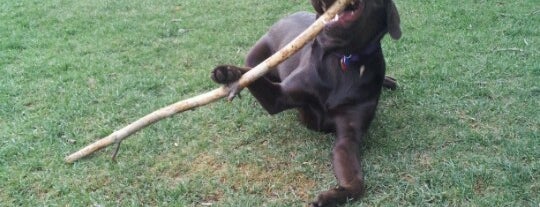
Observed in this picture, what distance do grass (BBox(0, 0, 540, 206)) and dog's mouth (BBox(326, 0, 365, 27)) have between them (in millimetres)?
802

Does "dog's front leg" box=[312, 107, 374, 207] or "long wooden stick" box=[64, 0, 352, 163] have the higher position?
"long wooden stick" box=[64, 0, 352, 163]

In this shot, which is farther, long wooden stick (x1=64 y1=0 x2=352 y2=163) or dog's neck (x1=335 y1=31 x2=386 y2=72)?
dog's neck (x1=335 y1=31 x2=386 y2=72)

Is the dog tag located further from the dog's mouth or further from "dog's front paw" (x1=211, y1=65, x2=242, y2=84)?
"dog's front paw" (x1=211, y1=65, x2=242, y2=84)

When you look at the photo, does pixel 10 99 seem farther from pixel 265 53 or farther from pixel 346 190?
pixel 346 190

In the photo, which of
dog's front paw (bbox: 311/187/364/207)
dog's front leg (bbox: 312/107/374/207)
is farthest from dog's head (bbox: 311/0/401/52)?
dog's front paw (bbox: 311/187/364/207)

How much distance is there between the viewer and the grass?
322cm

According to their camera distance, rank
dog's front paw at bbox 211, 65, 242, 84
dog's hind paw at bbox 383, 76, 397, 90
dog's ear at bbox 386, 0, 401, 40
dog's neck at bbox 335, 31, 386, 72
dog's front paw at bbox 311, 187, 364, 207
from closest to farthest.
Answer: dog's front paw at bbox 311, 187, 364, 207
dog's front paw at bbox 211, 65, 242, 84
dog's ear at bbox 386, 0, 401, 40
dog's neck at bbox 335, 31, 386, 72
dog's hind paw at bbox 383, 76, 397, 90

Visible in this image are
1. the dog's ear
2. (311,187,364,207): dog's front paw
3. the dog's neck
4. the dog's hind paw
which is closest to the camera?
(311,187,364,207): dog's front paw

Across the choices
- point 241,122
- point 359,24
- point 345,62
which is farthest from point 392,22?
point 241,122

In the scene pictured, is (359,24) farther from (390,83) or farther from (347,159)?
(390,83)

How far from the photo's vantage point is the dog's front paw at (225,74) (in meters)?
3.22

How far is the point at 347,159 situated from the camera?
3305mm

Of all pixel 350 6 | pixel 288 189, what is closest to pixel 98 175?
pixel 288 189

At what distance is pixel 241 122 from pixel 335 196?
1.26m
